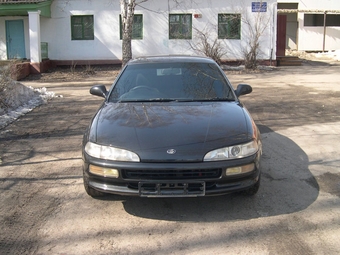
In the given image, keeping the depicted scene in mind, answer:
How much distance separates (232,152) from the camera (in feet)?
12.2

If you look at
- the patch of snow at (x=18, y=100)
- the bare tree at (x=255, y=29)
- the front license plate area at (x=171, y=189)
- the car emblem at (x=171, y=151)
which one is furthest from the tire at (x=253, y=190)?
the bare tree at (x=255, y=29)

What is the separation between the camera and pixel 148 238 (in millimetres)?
3469

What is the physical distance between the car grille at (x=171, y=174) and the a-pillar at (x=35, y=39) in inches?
630

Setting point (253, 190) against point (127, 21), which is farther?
point (127, 21)

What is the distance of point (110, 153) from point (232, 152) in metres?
1.18

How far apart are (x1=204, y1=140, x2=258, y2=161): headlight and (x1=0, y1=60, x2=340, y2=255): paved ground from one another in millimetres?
643

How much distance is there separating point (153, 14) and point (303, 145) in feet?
51.8

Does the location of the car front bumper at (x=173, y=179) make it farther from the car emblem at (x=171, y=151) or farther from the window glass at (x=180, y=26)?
the window glass at (x=180, y=26)

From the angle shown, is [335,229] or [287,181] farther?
[287,181]

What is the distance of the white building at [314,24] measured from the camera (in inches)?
1141

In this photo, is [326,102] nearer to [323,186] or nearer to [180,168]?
[323,186]

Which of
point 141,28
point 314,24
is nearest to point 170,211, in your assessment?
point 141,28

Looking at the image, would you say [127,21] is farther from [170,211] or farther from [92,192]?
[170,211]

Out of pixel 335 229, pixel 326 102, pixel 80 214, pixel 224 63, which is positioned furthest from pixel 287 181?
pixel 224 63
